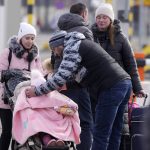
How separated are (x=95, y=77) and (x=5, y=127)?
1281 mm

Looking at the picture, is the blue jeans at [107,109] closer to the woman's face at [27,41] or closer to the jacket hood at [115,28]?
the jacket hood at [115,28]

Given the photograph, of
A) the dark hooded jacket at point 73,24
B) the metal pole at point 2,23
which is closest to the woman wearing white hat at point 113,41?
the dark hooded jacket at point 73,24

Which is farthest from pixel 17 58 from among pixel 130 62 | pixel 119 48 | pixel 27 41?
pixel 130 62

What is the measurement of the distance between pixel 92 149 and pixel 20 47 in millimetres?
1253

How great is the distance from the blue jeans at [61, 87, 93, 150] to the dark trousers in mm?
606

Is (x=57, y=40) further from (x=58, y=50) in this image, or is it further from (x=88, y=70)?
(x=88, y=70)

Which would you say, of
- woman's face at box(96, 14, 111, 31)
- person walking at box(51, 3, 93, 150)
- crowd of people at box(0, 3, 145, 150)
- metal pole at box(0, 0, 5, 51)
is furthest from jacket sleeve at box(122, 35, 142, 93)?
metal pole at box(0, 0, 5, 51)

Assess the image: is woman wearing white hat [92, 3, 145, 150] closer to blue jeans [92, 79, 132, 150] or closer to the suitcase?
the suitcase

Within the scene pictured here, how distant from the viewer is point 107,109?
699 cm

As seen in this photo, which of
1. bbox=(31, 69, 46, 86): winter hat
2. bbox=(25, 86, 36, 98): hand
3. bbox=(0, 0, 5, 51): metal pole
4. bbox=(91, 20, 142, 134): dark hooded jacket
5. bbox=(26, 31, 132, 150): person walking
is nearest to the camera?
bbox=(26, 31, 132, 150): person walking

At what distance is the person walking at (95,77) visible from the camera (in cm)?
679

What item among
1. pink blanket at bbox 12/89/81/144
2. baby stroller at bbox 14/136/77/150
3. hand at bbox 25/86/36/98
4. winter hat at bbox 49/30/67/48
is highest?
winter hat at bbox 49/30/67/48

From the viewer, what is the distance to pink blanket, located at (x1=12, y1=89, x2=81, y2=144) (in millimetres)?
6844

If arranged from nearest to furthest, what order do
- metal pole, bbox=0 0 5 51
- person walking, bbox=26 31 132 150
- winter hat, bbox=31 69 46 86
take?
person walking, bbox=26 31 132 150, winter hat, bbox=31 69 46 86, metal pole, bbox=0 0 5 51
